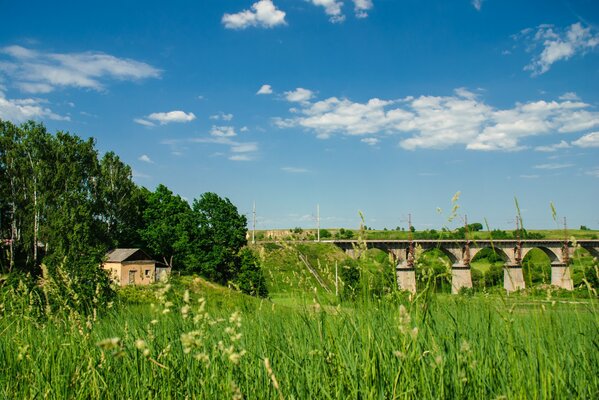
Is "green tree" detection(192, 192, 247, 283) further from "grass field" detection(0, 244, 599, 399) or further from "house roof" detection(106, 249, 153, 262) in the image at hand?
"grass field" detection(0, 244, 599, 399)

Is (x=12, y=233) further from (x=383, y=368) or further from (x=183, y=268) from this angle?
(x=383, y=368)

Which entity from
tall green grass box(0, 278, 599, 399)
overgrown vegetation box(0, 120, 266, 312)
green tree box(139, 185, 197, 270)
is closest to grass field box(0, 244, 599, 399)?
tall green grass box(0, 278, 599, 399)

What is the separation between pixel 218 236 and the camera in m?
45.0

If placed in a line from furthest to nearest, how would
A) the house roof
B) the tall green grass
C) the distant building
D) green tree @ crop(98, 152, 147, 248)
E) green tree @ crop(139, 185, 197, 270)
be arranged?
green tree @ crop(139, 185, 197, 270), green tree @ crop(98, 152, 147, 248), the house roof, the distant building, the tall green grass

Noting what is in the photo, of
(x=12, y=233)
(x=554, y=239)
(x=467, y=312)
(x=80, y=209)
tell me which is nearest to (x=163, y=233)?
(x=80, y=209)

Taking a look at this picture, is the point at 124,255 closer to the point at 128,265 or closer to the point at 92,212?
the point at 128,265

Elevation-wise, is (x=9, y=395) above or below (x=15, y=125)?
below

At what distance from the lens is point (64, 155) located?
3991 cm

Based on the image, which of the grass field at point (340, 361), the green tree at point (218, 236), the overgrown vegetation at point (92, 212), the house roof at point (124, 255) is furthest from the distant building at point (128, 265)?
the grass field at point (340, 361)

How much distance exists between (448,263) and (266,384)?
109 cm

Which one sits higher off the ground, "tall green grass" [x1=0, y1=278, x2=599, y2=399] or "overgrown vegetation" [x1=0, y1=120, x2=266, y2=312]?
"overgrown vegetation" [x1=0, y1=120, x2=266, y2=312]

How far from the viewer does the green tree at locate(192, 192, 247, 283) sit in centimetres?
4416

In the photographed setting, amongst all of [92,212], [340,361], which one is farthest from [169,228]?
[340,361]

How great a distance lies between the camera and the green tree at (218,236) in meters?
44.2
